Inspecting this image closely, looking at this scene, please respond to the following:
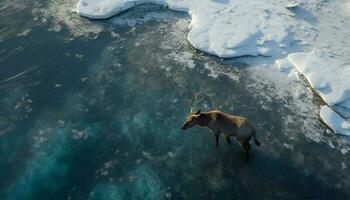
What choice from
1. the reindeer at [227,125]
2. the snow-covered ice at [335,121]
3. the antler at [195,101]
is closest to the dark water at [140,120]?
the antler at [195,101]

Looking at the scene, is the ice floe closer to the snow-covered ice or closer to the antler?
the snow-covered ice

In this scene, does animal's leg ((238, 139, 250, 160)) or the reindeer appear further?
animal's leg ((238, 139, 250, 160))

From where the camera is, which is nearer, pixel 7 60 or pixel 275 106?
pixel 275 106

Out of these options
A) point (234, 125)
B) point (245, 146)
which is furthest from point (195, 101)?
point (245, 146)

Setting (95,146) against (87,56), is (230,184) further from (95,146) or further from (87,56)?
(87,56)

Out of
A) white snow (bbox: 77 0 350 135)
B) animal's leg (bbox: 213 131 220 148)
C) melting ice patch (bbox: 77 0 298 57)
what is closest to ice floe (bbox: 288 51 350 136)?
white snow (bbox: 77 0 350 135)

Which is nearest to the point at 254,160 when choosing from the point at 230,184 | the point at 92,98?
the point at 230,184

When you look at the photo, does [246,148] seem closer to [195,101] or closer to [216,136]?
[216,136]

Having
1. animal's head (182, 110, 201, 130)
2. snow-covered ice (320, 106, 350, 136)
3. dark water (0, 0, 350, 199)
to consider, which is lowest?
dark water (0, 0, 350, 199)

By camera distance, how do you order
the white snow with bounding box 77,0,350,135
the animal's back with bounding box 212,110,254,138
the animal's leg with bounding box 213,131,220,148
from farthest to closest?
the white snow with bounding box 77,0,350,135
the animal's leg with bounding box 213,131,220,148
the animal's back with bounding box 212,110,254,138
